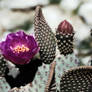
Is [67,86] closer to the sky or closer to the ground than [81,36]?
closer to the sky

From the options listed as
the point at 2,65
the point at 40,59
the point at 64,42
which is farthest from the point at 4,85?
the point at 64,42

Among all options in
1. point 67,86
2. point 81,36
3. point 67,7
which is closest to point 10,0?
point 67,7

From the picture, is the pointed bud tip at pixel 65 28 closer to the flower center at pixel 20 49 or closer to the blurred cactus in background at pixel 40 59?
the blurred cactus in background at pixel 40 59

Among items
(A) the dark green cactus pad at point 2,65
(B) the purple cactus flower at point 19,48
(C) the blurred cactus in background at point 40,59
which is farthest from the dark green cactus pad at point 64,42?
(A) the dark green cactus pad at point 2,65

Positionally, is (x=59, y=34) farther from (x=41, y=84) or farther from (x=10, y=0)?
(x=10, y=0)

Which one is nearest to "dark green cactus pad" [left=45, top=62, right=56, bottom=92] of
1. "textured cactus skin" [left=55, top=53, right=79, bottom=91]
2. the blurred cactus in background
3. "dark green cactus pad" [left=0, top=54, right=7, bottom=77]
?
the blurred cactus in background

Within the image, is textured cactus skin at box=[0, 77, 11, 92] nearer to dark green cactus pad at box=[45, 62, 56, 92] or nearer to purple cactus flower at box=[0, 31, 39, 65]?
purple cactus flower at box=[0, 31, 39, 65]
